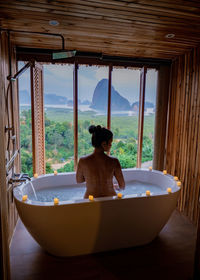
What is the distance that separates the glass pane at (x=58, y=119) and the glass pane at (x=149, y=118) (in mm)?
1422

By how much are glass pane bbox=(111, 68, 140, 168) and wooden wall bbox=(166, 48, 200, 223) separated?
0.76 meters

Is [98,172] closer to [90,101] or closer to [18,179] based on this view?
Answer: [18,179]

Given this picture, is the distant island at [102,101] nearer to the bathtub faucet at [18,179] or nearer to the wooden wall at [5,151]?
the wooden wall at [5,151]

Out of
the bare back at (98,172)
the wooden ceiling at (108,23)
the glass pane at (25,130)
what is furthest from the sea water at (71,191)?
the wooden ceiling at (108,23)

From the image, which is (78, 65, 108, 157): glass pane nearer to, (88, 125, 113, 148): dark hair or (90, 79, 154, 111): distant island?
(90, 79, 154, 111): distant island

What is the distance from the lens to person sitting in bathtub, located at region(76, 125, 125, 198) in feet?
6.73

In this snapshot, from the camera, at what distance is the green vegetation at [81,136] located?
3578 millimetres

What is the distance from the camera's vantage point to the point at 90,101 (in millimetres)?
3732

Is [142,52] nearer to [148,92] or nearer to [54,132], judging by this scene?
[148,92]

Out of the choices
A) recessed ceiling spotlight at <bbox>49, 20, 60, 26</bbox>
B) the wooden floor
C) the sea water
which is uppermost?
recessed ceiling spotlight at <bbox>49, 20, 60, 26</bbox>

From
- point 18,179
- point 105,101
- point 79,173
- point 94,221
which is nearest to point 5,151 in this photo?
point 18,179

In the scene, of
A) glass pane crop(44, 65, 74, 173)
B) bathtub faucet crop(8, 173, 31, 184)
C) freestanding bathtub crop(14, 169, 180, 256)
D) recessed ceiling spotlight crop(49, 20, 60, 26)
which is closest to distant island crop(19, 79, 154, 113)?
glass pane crop(44, 65, 74, 173)

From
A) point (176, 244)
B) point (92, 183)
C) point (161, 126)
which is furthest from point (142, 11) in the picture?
point (176, 244)

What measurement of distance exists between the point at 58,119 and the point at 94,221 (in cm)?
237
